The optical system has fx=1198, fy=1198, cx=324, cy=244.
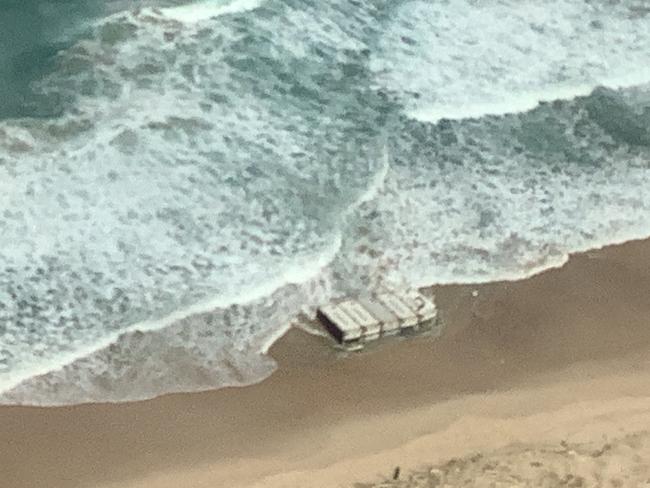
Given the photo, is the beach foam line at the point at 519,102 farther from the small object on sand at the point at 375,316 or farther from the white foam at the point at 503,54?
the small object on sand at the point at 375,316

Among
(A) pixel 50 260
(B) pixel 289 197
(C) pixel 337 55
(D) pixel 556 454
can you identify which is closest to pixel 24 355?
(A) pixel 50 260

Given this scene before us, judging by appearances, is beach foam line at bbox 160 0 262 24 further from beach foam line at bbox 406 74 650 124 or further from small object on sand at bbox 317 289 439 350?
small object on sand at bbox 317 289 439 350

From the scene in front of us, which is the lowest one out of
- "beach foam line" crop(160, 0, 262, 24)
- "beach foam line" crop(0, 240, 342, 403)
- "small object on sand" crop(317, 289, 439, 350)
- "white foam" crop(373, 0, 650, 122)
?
"beach foam line" crop(0, 240, 342, 403)

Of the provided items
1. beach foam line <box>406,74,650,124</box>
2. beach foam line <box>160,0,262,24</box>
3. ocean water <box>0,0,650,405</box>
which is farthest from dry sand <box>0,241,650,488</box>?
beach foam line <box>160,0,262,24</box>

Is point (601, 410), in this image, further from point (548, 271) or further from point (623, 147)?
point (623, 147)

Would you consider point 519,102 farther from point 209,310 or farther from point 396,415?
point 396,415

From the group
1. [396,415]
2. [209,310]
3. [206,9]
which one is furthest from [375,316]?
[206,9]

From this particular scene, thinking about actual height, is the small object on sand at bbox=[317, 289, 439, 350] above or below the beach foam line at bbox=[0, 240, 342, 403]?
above

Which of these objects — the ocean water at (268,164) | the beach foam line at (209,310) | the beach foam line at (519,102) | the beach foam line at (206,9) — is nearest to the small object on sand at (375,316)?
the ocean water at (268,164)
